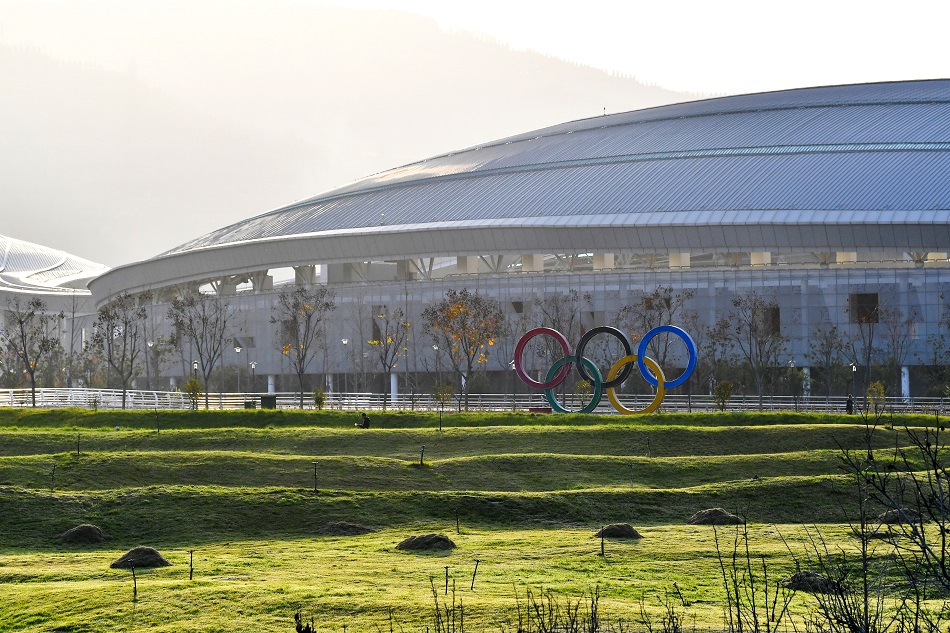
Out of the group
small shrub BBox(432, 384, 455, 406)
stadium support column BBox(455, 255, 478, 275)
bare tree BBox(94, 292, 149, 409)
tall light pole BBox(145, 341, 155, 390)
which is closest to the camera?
small shrub BBox(432, 384, 455, 406)

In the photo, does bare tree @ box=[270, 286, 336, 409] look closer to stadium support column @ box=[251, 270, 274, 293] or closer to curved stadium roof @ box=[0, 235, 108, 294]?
stadium support column @ box=[251, 270, 274, 293]

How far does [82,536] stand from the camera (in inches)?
1040

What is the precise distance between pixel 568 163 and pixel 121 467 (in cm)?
6018

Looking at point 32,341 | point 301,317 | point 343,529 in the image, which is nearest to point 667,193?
→ point 301,317

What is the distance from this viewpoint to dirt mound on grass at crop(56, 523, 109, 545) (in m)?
26.2

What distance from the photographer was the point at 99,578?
71.6ft

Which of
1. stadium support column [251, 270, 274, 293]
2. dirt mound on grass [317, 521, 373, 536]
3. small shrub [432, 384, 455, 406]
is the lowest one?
dirt mound on grass [317, 521, 373, 536]

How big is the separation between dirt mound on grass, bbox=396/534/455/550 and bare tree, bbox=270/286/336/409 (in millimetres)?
57028

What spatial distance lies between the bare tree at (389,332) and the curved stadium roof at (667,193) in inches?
157

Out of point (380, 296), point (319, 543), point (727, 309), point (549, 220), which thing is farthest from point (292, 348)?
point (319, 543)

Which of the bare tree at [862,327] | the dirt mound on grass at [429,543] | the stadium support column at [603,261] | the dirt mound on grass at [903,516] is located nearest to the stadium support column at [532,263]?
the stadium support column at [603,261]

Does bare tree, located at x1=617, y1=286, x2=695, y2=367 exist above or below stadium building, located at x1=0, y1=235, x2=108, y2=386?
below

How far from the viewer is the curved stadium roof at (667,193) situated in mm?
75938

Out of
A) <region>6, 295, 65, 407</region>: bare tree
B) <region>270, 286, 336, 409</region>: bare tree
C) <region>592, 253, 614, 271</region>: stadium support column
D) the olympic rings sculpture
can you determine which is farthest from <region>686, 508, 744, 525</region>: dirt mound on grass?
<region>592, 253, 614, 271</region>: stadium support column
